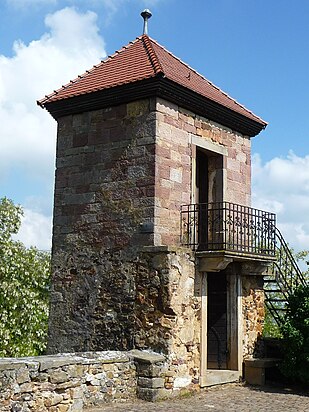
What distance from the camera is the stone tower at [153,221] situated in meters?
10.3

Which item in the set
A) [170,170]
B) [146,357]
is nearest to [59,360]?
[146,357]

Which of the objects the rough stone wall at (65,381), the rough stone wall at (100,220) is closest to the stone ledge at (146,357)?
the rough stone wall at (65,381)

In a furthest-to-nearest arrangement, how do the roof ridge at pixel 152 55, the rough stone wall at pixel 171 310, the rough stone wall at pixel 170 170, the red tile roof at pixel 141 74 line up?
the red tile roof at pixel 141 74
the roof ridge at pixel 152 55
the rough stone wall at pixel 170 170
the rough stone wall at pixel 171 310

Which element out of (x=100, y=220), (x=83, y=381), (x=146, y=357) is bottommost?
(x=83, y=381)

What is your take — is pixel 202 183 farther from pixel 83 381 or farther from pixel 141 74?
pixel 83 381

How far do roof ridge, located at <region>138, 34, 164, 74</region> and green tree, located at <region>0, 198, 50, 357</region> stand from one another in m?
7.94

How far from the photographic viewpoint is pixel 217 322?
11945 mm

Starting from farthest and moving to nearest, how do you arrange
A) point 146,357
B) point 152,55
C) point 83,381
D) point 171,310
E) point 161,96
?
point 152,55
point 161,96
point 171,310
point 146,357
point 83,381

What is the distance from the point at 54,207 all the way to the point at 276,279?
15.4ft

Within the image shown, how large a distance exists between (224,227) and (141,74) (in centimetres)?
325

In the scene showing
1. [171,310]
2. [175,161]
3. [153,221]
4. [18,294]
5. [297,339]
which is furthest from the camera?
[18,294]

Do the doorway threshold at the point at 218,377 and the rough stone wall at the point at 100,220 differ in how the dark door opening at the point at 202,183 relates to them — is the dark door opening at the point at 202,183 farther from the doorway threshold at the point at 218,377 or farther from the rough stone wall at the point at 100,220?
the doorway threshold at the point at 218,377

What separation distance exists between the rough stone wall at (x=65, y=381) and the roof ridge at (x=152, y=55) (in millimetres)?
4930

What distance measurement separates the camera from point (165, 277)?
9.98 metres
